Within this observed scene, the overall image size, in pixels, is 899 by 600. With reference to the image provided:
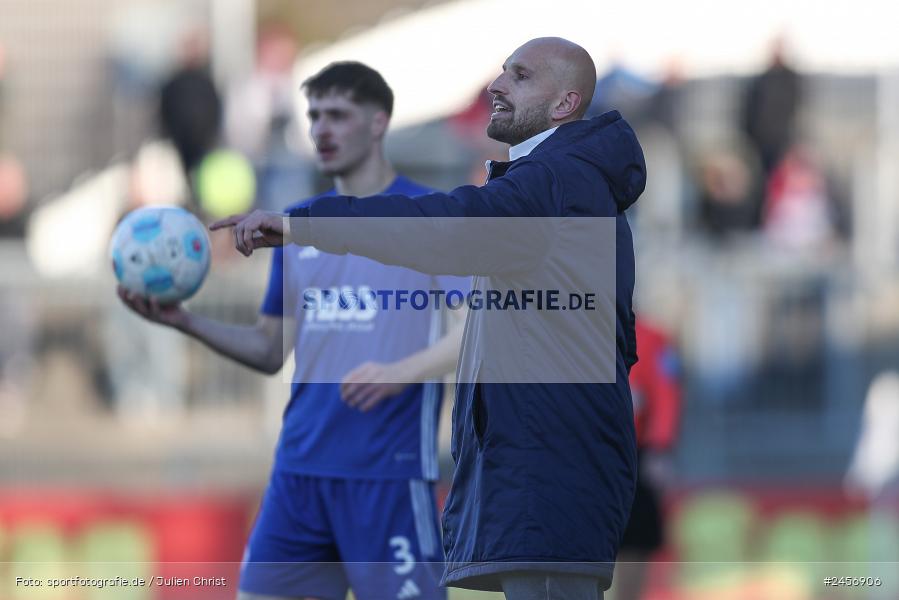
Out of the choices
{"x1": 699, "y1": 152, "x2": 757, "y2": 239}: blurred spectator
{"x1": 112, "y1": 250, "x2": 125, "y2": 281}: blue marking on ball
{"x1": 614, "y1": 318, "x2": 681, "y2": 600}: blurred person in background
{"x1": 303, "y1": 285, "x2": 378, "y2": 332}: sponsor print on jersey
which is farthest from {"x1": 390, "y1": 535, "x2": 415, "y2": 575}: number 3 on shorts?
{"x1": 699, "y1": 152, "x2": 757, "y2": 239}: blurred spectator

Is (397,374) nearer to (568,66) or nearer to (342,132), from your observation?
(342,132)

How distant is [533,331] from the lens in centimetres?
437

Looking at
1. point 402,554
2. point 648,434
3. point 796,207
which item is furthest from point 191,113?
point 402,554

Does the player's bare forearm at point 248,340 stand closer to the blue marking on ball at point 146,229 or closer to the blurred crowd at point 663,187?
the blue marking on ball at point 146,229

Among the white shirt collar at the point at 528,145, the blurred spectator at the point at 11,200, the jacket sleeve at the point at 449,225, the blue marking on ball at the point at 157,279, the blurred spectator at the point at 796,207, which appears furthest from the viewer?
the blurred spectator at the point at 796,207

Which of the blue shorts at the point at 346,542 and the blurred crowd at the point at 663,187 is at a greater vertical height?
the blurred crowd at the point at 663,187

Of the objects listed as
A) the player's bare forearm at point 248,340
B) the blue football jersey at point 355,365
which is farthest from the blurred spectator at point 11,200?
the blue football jersey at point 355,365

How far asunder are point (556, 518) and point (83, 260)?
1040 centimetres

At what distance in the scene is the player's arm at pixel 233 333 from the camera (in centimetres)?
560

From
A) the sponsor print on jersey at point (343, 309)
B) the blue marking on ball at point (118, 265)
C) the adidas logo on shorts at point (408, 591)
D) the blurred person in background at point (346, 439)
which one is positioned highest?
the blue marking on ball at point (118, 265)

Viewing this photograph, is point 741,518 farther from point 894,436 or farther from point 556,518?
point 556,518

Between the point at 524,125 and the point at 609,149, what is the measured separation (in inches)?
11.3

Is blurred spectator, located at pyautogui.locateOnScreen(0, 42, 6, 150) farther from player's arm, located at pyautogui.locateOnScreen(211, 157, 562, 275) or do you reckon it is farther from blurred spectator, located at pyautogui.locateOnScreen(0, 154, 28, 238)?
player's arm, located at pyautogui.locateOnScreen(211, 157, 562, 275)

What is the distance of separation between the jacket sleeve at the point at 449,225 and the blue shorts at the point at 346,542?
1.75 metres
